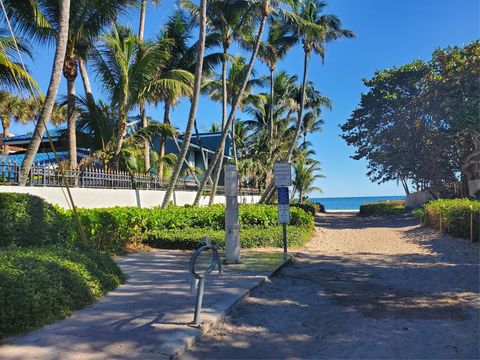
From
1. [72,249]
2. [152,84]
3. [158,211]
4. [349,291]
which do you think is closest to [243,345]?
[349,291]

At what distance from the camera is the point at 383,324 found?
215 inches

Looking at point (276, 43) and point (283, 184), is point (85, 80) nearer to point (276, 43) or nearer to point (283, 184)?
point (283, 184)

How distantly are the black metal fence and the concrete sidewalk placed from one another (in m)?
3.74

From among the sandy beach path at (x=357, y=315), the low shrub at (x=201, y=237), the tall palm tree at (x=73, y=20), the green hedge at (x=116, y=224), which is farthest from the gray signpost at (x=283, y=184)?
the tall palm tree at (x=73, y=20)

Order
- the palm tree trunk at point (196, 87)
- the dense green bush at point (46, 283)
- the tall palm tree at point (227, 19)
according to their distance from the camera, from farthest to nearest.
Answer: the tall palm tree at point (227, 19) < the palm tree trunk at point (196, 87) < the dense green bush at point (46, 283)

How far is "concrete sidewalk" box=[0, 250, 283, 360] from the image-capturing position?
13.5ft

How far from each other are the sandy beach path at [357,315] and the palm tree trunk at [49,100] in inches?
237

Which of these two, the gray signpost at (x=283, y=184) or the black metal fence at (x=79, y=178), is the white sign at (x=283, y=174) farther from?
the black metal fence at (x=79, y=178)

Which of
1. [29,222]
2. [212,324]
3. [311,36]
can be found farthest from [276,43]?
[212,324]

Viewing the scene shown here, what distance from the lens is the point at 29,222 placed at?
7.46m

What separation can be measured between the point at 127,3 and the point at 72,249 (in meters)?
9.01

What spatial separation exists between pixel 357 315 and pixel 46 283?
3940 mm

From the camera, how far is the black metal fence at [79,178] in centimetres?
980

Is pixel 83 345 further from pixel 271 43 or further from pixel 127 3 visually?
pixel 271 43
